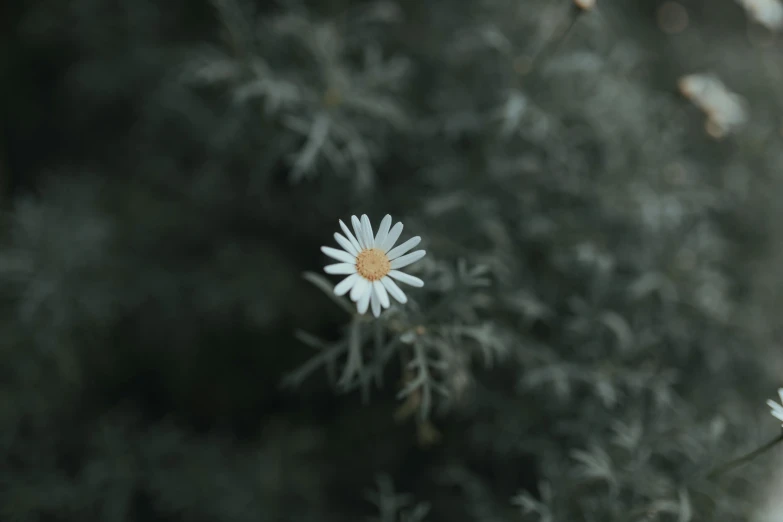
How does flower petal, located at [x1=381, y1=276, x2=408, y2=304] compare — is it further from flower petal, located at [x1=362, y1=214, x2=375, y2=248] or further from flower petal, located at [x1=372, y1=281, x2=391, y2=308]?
flower petal, located at [x1=362, y1=214, x2=375, y2=248]

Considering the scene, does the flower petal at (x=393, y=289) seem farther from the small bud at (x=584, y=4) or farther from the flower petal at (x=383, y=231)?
the small bud at (x=584, y=4)

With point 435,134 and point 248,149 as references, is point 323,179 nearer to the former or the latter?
point 248,149

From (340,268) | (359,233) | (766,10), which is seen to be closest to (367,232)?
(359,233)

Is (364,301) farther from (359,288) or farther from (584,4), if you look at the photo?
(584,4)

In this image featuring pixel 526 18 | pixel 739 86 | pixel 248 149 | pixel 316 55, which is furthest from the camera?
pixel 739 86

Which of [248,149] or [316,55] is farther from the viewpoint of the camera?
[248,149]

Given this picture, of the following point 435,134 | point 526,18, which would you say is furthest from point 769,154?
point 435,134

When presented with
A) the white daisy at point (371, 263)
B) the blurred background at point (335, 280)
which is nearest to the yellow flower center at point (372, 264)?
the white daisy at point (371, 263)
